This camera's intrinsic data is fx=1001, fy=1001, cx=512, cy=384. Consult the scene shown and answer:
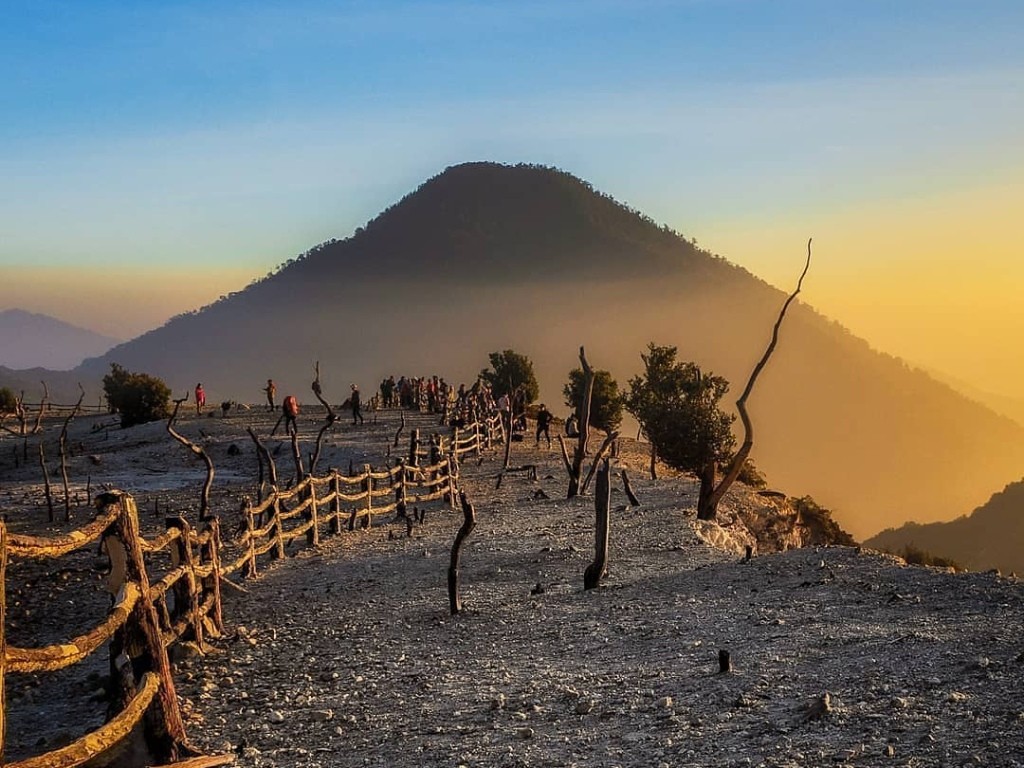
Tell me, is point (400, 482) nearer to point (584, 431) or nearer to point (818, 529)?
point (584, 431)

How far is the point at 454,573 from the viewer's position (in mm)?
13148

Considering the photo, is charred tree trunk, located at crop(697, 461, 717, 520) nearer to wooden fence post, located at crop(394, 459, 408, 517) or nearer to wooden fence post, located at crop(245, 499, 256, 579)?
wooden fence post, located at crop(394, 459, 408, 517)

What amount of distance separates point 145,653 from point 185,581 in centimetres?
302

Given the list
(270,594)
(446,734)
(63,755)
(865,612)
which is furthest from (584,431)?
(63,755)

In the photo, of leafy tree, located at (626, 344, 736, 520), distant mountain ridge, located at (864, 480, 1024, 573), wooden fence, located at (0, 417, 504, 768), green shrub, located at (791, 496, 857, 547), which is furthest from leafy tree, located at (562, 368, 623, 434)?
wooden fence, located at (0, 417, 504, 768)

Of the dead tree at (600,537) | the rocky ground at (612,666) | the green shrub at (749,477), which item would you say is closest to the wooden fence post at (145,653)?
the rocky ground at (612,666)

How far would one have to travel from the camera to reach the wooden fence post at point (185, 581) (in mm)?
10680

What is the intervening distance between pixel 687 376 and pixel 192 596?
1261 inches

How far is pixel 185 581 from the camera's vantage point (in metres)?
10.7

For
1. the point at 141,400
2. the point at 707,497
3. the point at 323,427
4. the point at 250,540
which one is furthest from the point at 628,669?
the point at 141,400

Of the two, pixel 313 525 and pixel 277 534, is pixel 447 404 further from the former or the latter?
pixel 277 534

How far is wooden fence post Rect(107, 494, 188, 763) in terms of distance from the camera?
7609 millimetres

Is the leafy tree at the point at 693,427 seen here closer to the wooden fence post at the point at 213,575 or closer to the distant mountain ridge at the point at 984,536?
the wooden fence post at the point at 213,575

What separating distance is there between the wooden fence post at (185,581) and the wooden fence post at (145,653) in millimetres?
2846
